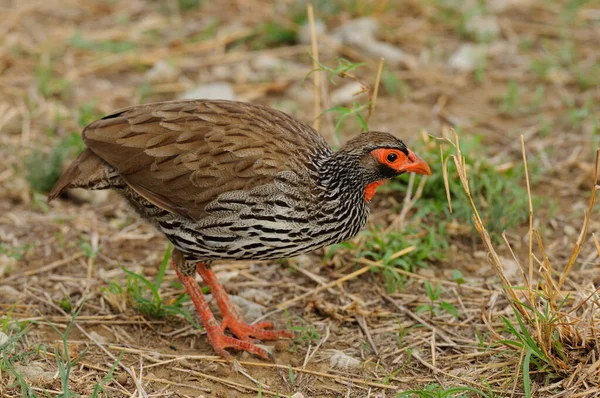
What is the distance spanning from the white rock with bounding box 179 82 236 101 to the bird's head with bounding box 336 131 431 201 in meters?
2.61

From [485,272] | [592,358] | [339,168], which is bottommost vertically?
[485,272]

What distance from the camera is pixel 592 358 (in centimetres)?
411

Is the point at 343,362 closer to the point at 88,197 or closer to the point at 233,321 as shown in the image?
the point at 233,321

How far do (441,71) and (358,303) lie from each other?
3.67 meters

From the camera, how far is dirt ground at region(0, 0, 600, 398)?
14.8 ft

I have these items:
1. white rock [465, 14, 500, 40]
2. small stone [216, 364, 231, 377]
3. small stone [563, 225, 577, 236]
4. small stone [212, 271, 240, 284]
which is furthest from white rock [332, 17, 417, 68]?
small stone [216, 364, 231, 377]

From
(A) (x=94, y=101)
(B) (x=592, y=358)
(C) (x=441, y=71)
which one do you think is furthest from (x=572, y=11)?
(B) (x=592, y=358)

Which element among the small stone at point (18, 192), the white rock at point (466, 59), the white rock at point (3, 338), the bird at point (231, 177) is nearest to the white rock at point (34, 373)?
the white rock at point (3, 338)

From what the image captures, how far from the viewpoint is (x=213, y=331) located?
486 centimetres

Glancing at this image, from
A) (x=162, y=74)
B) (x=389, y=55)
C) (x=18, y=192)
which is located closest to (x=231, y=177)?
(x=18, y=192)

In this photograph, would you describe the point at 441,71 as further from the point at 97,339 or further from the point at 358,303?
the point at 97,339

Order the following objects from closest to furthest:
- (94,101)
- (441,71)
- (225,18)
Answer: (94,101) → (441,71) → (225,18)

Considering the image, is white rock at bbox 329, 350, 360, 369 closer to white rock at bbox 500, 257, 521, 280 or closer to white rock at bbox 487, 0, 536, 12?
white rock at bbox 500, 257, 521, 280

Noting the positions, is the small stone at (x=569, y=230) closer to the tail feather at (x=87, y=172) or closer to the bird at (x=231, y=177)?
Result: the bird at (x=231, y=177)
